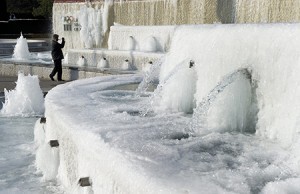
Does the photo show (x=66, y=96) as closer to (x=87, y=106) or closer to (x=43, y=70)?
(x=87, y=106)

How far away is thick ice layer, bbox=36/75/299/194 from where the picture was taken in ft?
8.99

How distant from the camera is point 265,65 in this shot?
416cm

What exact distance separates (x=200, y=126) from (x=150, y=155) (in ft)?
3.76

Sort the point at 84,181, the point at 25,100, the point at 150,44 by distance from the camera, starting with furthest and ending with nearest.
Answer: the point at 150,44 < the point at 25,100 < the point at 84,181

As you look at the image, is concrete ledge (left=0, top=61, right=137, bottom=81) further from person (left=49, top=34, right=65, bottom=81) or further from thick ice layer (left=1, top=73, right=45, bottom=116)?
thick ice layer (left=1, top=73, right=45, bottom=116)

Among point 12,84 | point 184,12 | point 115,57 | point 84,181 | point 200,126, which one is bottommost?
point 12,84

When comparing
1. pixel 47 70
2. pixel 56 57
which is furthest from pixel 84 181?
pixel 47 70

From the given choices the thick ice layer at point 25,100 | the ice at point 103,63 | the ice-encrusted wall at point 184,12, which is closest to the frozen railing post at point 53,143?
the thick ice layer at point 25,100

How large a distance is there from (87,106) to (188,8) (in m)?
10.7

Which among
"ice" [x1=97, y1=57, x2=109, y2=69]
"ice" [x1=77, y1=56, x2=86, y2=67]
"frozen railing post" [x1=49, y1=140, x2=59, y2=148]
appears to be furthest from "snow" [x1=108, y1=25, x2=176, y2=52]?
"frozen railing post" [x1=49, y1=140, x2=59, y2=148]

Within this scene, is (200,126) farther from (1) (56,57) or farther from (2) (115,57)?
(2) (115,57)

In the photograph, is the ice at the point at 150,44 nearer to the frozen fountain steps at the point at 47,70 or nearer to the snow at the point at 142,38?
the snow at the point at 142,38

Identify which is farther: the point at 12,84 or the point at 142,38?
the point at 142,38

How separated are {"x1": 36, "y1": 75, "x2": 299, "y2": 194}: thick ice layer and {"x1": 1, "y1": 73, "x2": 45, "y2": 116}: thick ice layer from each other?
14.0 feet
